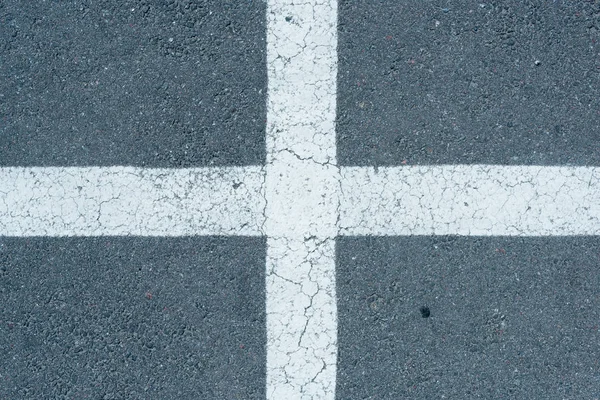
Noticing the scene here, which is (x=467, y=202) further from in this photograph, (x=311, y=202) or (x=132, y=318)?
(x=132, y=318)

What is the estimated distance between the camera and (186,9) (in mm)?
2680

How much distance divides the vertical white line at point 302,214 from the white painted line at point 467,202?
146 mm

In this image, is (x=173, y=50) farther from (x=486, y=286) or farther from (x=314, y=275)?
(x=486, y=286)

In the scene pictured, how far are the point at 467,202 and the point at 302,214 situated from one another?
33.4 inches

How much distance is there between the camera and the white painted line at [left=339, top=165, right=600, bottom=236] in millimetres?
2598

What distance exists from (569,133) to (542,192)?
341mm

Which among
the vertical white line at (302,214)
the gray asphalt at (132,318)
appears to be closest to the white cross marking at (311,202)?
the vertical white line at (302,214)

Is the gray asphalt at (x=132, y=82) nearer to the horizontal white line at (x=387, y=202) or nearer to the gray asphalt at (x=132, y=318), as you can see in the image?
the horizontal white line at (x=387, y=202)

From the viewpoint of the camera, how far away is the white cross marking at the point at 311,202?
259 cm

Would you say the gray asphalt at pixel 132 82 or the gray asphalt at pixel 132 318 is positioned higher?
the gray asphalt at pixel 132 82

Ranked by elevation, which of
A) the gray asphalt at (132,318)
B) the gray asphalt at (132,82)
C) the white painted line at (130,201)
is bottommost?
the gray asphalt at (132,318)

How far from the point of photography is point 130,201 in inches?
104

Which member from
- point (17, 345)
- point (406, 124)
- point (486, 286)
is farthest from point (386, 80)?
point (17, 345)

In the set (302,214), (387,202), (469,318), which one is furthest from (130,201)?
(469,318)
